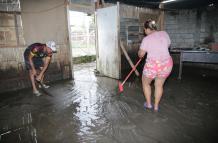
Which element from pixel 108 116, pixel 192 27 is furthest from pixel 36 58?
pixel 192 27

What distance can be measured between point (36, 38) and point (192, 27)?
7.00 m

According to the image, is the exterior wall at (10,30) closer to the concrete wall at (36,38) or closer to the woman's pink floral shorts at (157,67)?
the concrete wall at (36,38)

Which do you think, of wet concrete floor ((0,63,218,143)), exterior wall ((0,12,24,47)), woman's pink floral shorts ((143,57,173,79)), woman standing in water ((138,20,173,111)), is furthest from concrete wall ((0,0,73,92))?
woman's pink floral shorts ((143,57,173,79))

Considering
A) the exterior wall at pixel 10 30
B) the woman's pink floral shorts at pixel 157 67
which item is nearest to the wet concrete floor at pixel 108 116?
the woman's pink floral shorts at pixel 157 67

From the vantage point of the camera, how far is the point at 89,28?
13.3 metres

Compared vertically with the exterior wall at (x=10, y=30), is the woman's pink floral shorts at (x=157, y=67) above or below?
below

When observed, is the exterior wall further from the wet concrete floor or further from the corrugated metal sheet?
the corrugated metal sheet

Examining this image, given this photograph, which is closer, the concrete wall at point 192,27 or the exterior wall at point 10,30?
the exterior wall at point 10,30

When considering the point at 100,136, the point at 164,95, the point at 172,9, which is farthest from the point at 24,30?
the point at 172,9

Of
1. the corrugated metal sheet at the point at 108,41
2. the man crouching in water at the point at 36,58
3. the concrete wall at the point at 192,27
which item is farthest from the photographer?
the concrete wall at the point at 192,27

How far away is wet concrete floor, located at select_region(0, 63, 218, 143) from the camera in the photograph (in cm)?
290

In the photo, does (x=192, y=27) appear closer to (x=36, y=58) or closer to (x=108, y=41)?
(x=108, y=41)

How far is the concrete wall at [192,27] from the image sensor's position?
757 cm

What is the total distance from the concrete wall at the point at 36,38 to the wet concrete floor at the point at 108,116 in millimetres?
502
